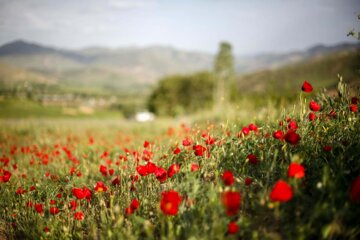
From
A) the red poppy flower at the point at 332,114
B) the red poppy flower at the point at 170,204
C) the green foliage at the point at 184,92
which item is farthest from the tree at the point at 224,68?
the red poppy flower at the point at 170,204

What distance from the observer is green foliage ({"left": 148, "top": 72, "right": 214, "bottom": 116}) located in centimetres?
5447

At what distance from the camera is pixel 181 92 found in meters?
55.9

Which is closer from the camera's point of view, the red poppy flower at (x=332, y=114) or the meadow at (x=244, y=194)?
the meadow at (x=244, y=194)

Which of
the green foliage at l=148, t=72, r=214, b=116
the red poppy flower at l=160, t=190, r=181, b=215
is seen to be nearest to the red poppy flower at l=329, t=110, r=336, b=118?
the red poppy flower at l=160, t=190, r=181, b=215

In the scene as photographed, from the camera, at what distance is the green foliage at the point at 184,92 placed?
5447cm

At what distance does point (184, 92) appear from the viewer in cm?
5603

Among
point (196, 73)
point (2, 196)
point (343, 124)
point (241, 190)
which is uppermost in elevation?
point (196, 73)

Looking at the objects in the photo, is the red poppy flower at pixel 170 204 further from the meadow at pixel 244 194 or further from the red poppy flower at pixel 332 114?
the red poppy flower at pixel 332 114

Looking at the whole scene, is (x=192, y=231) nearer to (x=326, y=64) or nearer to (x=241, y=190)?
(x=241, y=190)

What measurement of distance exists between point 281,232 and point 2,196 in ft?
12.0

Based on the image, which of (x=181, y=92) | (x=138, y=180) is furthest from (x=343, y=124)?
(x=181, y=92)

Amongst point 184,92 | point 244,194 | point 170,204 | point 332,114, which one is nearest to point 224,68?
point 184,92

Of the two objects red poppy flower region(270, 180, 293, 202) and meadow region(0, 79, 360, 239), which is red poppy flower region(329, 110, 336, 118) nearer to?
meadow region(0, 79, 360, 239)

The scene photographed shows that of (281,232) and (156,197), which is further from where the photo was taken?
(156,197)
